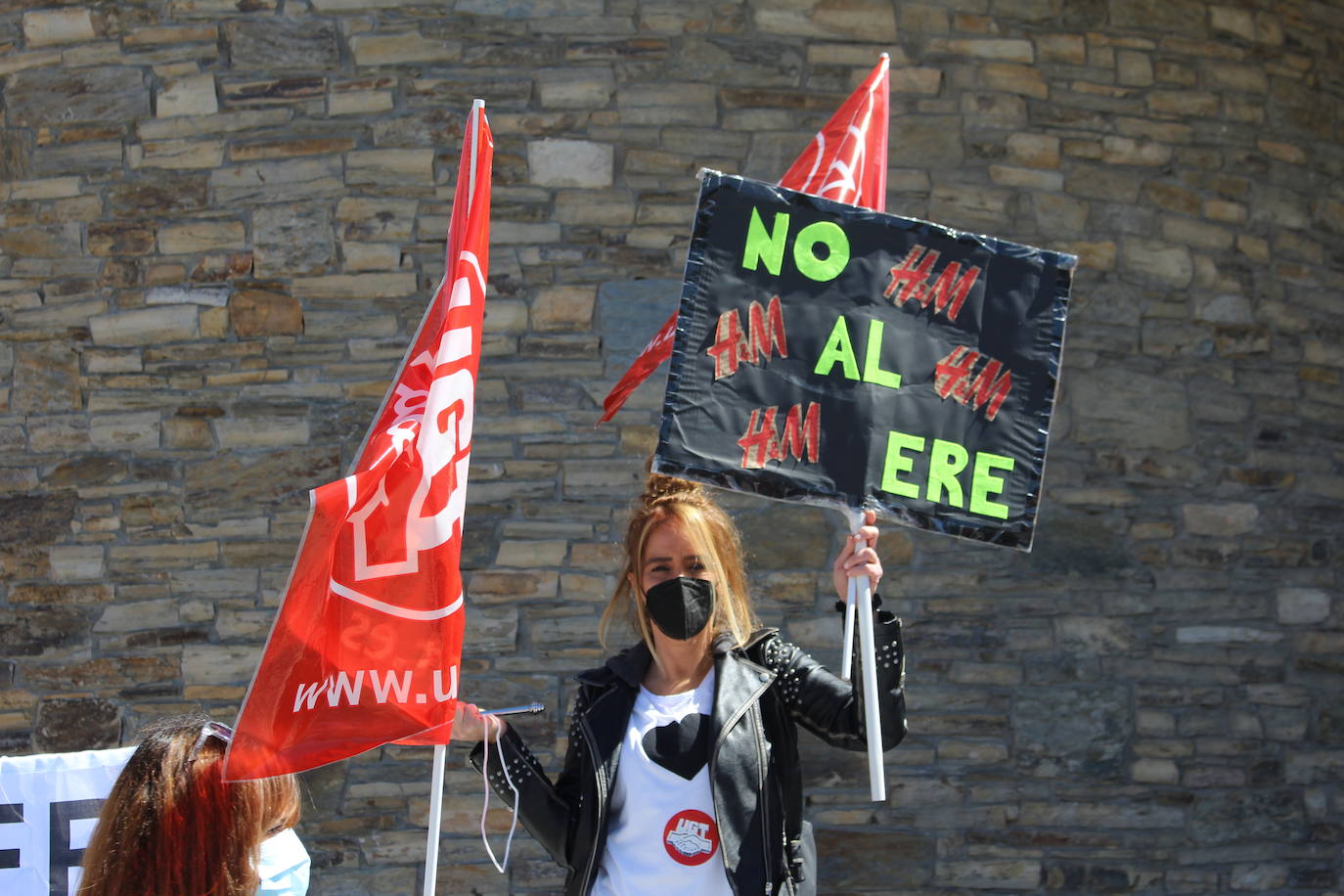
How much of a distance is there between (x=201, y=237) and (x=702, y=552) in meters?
2.95

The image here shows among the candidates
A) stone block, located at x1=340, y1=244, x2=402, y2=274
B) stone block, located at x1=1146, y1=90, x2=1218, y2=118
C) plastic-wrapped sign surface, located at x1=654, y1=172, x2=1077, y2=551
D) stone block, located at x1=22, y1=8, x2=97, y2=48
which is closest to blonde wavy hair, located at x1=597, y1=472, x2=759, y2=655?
plastic-wrapped sign surface, located at x1=654, y1=172, x2=1077, y2=551

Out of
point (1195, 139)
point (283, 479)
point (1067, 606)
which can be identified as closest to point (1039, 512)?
point (1067, 606)

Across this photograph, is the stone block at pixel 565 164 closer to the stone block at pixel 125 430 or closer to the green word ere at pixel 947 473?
the stone block at pixel 125 430

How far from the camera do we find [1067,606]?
16.1ft

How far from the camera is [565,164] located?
4863 mm

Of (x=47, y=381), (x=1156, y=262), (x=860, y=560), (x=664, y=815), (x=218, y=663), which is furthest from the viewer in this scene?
(x=1156, y=262)

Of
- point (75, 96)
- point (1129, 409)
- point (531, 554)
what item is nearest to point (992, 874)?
point (1129, 409)

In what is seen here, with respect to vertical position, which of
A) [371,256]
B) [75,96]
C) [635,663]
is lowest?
[635,663]

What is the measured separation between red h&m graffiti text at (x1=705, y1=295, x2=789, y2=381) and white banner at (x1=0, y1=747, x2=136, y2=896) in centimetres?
139

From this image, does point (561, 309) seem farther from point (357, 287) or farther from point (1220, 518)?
point (1220, 518)

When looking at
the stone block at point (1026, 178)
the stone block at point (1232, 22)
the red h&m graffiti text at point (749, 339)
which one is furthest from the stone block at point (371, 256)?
the stone block at point (1232, 22)

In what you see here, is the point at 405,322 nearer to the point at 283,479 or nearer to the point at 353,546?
the point at 283,479

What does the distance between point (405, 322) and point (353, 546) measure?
99.2 inches

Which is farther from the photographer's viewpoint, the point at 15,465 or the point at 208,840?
the point at 15,465
